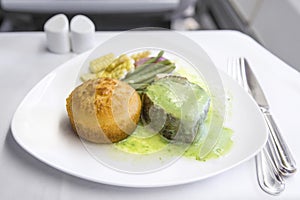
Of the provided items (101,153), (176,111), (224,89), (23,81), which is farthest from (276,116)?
(23,81)

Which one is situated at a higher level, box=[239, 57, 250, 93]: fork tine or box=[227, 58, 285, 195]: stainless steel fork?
box=[239, 57, 250, 93]: fork tine

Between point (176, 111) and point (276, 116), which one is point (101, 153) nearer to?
point (176, 111)

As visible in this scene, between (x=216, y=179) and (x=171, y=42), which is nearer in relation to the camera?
(x=216, y=179)

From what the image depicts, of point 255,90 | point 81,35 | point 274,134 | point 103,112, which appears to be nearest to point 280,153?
point 274,134

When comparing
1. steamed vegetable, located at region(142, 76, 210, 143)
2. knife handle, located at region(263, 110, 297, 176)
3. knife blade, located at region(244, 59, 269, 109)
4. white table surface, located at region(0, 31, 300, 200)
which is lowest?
white table surface, located at region(0, 31, 300, 200)

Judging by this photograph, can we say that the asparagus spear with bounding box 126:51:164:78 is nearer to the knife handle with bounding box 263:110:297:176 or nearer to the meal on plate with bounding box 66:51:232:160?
the meal on plate with bounding box 66:51:232:160

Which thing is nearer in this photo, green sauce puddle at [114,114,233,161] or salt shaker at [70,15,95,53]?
green sauce puddle at [114,114,233,161]

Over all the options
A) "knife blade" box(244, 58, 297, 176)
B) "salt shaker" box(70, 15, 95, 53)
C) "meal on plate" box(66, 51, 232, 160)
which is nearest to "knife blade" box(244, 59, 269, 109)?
"knife blade" box(244, 58, 297, 176)

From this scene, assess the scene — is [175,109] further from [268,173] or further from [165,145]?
[268,173]
